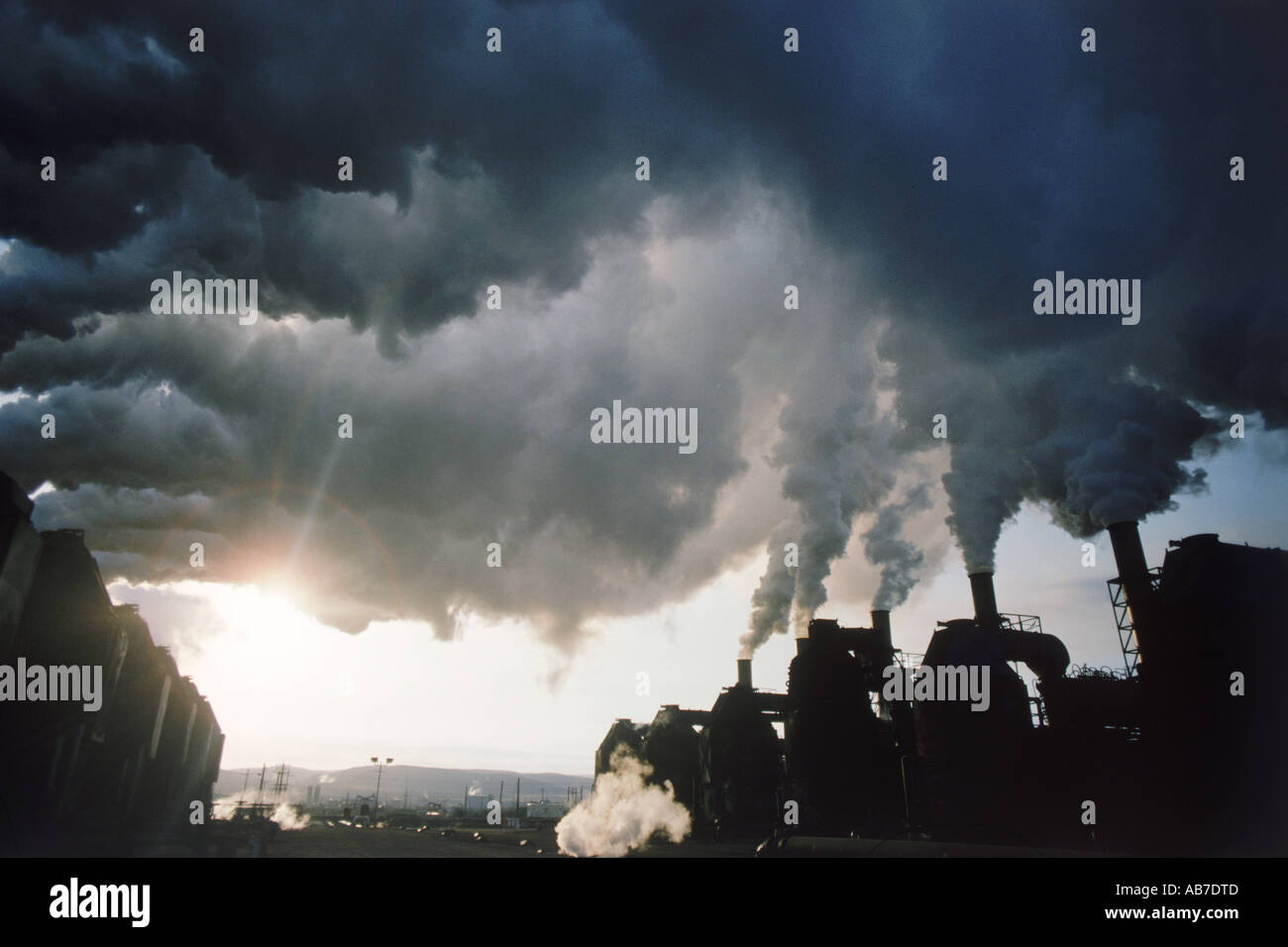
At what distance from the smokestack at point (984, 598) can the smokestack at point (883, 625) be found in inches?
255

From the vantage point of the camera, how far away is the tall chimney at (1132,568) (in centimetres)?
2606

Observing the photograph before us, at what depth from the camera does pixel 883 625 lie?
1556 inches

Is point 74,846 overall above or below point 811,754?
above

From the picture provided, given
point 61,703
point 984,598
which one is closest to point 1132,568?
point 984,598

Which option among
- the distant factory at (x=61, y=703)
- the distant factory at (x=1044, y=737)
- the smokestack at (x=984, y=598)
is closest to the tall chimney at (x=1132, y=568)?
the distant factory at (x=1044, y=737)

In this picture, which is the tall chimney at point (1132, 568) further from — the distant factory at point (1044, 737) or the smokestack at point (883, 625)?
the smokestack at point (883, 625)

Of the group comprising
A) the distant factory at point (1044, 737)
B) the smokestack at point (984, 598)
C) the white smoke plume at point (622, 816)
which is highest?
the smokestack at point (984, 598)

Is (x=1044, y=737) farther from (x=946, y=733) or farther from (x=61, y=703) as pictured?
(x=61, y=703)
